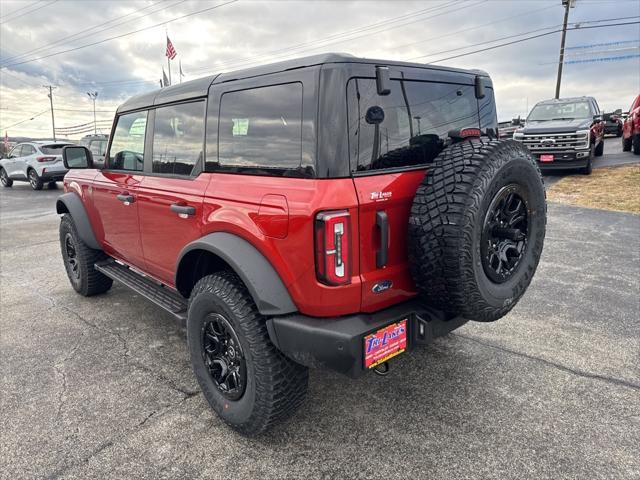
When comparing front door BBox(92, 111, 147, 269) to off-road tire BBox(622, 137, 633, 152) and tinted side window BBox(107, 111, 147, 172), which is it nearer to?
tinted side window BBox(107, 111, 147, 172)

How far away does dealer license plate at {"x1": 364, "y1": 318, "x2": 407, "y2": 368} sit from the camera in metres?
2.06

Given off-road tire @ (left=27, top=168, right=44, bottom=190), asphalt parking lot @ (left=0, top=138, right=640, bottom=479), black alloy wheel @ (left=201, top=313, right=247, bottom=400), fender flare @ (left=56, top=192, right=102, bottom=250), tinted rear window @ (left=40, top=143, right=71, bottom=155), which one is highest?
tinted rear window @ (left=40, top=143, right=71, bottom=155)

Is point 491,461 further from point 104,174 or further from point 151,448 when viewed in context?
point 104,174

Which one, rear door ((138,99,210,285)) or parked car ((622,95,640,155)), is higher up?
parked car ((622,95,640,155))

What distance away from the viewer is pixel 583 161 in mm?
11070

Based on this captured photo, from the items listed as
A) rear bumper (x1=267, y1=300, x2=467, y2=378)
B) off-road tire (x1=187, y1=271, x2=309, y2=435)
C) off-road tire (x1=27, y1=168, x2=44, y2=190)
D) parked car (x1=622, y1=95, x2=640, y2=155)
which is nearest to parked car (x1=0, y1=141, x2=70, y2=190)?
off-road tire (x1=27, y1=168, x2=44, y2=190)

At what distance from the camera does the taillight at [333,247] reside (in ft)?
6.45

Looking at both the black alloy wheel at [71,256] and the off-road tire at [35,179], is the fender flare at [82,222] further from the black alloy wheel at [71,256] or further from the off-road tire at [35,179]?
the off-road tire at [35,179]

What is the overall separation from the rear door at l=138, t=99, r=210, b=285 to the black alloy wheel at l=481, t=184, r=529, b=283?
63.4 inches

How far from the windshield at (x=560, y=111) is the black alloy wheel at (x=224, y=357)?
11.8 metres

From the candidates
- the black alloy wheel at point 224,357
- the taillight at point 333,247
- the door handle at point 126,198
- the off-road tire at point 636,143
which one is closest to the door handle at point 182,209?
the black alloy wheel at point 224,357

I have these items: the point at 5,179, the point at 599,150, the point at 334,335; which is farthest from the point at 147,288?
the point at 5,179

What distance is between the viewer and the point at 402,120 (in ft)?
7.68

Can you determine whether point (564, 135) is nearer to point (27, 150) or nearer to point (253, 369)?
point (253, 369)
